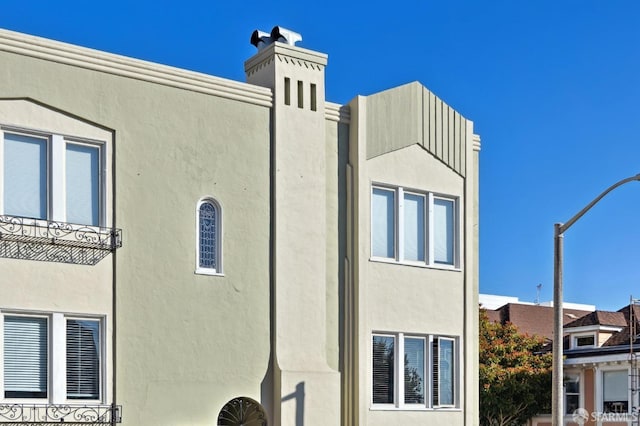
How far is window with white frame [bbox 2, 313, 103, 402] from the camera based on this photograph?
52.7ft

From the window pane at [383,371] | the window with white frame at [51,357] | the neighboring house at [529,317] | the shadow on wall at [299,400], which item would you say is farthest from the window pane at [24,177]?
the neighboring house at [529,317]

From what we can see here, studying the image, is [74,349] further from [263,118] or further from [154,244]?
[263,118]

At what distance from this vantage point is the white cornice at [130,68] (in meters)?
16.7

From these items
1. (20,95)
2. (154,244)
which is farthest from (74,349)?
(20,95)

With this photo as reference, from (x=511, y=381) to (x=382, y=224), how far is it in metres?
24.1

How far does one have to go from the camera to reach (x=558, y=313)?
58.5 ft

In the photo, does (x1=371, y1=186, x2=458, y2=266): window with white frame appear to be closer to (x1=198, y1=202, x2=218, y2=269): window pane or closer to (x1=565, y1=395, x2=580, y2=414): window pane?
(x1=198, y1=202, x2=218, y2=269): window pane

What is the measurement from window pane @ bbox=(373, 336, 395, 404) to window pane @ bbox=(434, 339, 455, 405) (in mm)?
1185

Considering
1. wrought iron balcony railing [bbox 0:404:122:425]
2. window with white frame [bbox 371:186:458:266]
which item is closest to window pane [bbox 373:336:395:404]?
window with white frame [bbox 371:186:458:266]

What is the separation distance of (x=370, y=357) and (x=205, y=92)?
20.7ft

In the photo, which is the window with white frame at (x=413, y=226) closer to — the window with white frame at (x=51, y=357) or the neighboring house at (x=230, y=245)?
the neighboring house at (x=230, y=245)

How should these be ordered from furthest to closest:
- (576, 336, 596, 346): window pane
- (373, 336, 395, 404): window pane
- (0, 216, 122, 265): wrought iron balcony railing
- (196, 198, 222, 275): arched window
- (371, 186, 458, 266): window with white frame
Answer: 1. (576, 336, 596, 346): window pane
2. (371, 186, 458, 266): window with white frame
3. (373, 336, 395, 404): window pane
4. (196, 198, 222, 275): arched window
5. (0, 216, 122, 265): wrought iron balcony railing

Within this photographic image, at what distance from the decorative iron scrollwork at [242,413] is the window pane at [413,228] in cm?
475

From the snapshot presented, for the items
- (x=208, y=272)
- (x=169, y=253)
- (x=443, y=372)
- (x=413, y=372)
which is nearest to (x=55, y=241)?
(x=169, y=253)
